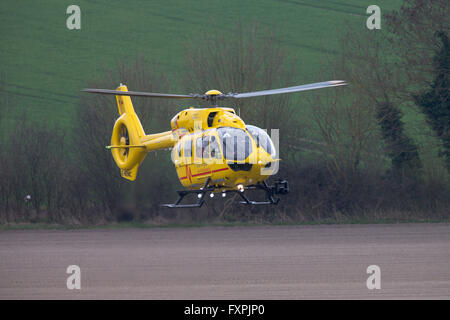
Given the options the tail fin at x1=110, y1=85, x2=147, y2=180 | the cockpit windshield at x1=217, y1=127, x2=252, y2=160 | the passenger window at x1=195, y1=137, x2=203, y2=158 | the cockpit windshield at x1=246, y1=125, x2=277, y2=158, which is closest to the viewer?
the cockpit windshield at x1=217, y1=127, x2=252, y2=160

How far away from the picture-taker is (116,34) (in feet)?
168

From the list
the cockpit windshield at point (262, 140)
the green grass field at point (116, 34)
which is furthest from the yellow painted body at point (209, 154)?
the green grass field at point (116, 34)

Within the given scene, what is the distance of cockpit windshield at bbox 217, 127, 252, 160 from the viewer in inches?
765

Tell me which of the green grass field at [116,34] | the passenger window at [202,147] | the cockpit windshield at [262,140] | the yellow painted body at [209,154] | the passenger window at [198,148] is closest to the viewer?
the yellow painted body at [209,154]

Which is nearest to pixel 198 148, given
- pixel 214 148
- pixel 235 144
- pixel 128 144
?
pixel 214 148

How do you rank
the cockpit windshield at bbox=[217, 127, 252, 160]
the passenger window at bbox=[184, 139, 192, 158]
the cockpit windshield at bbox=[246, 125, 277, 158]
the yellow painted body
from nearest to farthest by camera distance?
1. the cockpit windshield at bbox=[217, 127, 252, 160]
2. the yellow painted body
3. the cockpit windshield at bbox=[246, 125, 277, 158]
4. the passenger window at bbox=[184, 139, 192, 158]

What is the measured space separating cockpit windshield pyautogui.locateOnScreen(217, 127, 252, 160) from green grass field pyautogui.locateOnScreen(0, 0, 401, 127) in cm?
2533

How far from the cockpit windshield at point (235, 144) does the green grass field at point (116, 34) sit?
25.3 metres

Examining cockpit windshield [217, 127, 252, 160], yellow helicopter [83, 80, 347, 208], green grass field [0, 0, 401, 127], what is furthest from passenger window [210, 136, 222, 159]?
green grass field [0, 0, 401, 127]

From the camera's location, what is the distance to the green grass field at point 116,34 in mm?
47000

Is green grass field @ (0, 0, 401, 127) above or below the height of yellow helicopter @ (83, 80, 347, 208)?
above

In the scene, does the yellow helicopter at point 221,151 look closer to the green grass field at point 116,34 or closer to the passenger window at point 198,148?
the passenger window at point 198,148

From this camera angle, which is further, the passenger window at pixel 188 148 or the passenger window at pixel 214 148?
the passenger window at pixel 188 148

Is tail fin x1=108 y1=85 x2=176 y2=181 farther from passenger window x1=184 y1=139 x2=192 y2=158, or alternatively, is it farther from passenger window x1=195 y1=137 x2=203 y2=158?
passenger window x1=195 y1=137 x2=203 y2=158
